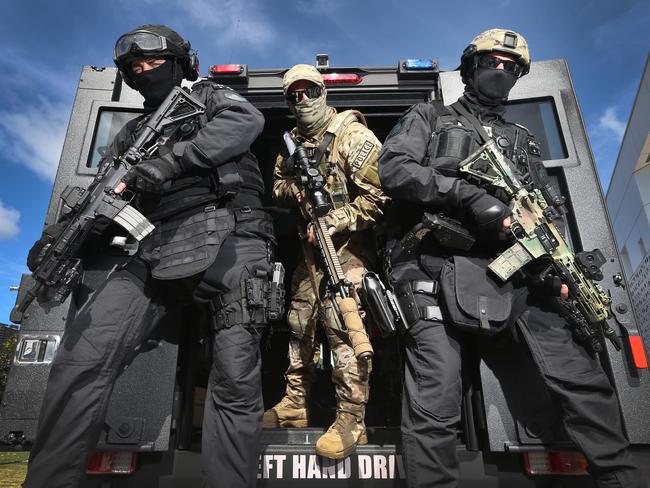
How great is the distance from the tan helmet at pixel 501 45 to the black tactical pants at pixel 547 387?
1.42 m

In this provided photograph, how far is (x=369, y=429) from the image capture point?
2609 millimetres

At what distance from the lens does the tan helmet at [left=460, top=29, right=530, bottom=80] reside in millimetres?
2498

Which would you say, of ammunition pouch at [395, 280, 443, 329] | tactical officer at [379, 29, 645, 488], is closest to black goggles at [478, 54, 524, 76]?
tactical officer at [379, 29, 645, 488]

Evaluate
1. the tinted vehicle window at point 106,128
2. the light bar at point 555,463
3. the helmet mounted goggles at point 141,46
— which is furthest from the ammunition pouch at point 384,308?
the tinted vehicle window at point 106,128

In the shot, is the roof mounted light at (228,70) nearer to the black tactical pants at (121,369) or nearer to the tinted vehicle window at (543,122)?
the black tactical pants at (121,369)

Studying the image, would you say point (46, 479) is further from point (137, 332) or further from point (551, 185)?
point (551, 185)

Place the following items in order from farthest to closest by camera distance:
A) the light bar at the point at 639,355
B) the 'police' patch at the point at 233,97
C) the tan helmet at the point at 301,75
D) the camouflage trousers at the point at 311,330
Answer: the tan helmet at the point at 301,75, the camouflage trousers at the point at 311,330, the 'police' patch at the point at 233,97, the light bar at the point at 639,355

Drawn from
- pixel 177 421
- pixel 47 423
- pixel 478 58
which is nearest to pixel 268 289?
pixel 177 421

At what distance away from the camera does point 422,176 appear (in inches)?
84.4

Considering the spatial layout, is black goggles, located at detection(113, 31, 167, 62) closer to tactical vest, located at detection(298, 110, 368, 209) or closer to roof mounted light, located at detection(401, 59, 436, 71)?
tactical vest, located at detection(298, 110, 368, 209)

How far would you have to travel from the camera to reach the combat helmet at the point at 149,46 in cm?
237

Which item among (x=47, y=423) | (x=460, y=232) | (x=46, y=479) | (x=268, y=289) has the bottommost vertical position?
(x=46, y=479)

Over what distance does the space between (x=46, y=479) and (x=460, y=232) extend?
1.98 meters

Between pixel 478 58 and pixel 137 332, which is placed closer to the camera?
pixel 137 332
